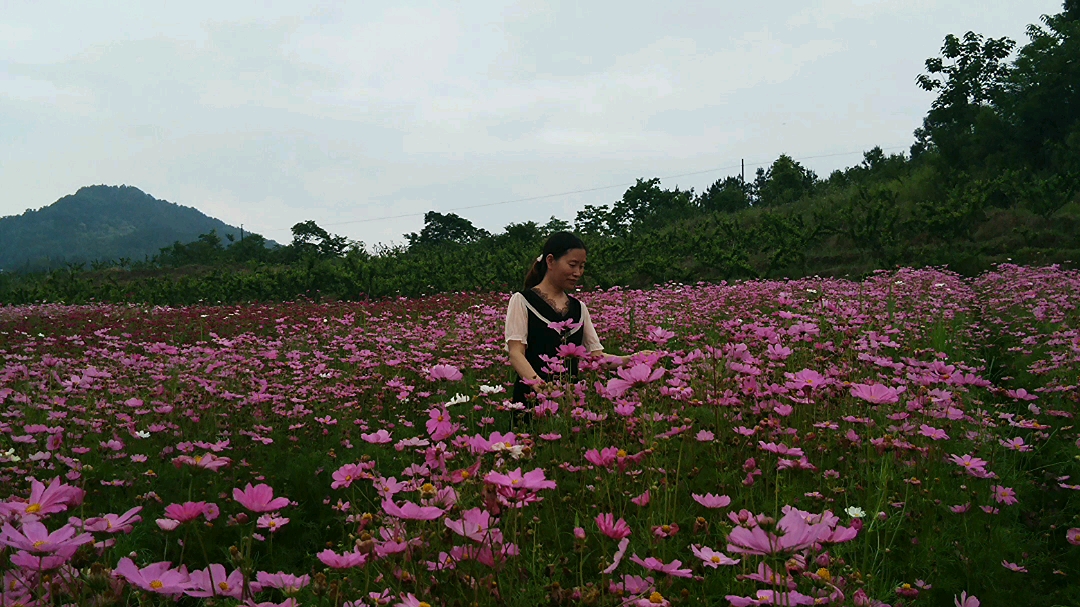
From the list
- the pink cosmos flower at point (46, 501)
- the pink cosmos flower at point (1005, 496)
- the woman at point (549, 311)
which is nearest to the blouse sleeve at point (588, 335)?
the woman at point (549, 311)

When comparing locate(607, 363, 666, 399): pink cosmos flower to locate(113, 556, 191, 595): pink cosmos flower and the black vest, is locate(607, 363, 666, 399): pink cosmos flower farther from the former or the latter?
the black vest

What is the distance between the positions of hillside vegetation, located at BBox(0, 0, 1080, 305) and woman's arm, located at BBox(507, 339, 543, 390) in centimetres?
1019

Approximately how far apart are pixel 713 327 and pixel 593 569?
168 inches

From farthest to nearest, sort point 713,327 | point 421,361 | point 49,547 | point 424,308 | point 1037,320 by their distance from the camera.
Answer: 1. point 424,308
2. point 1037,320
3. point 713,327
4. point 421,361
5. point 49,547

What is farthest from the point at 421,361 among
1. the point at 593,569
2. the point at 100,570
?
the point at 100,570

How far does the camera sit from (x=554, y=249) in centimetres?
374

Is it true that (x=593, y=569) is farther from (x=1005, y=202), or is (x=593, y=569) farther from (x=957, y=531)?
(x=1005, y=202)

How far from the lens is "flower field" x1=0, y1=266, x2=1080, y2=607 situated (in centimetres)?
114

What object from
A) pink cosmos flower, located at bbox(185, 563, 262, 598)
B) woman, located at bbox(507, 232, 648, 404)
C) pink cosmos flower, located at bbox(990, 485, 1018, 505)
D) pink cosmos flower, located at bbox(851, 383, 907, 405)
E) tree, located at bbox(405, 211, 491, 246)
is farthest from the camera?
tree, located at bbox(405, 211, 491, 246)

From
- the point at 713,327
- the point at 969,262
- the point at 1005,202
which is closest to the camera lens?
the point at 713,327

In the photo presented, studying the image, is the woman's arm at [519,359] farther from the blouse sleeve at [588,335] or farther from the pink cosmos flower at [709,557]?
the pink cosmos flower at [709,557]

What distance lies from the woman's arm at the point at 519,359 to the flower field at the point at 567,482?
27 cm

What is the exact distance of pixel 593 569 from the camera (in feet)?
5.85

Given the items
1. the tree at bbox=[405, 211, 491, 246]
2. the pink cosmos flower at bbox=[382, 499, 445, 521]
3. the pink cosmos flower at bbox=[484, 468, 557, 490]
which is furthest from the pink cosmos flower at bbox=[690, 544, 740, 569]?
the tree at bbox=[405, 211, 491, 246]
